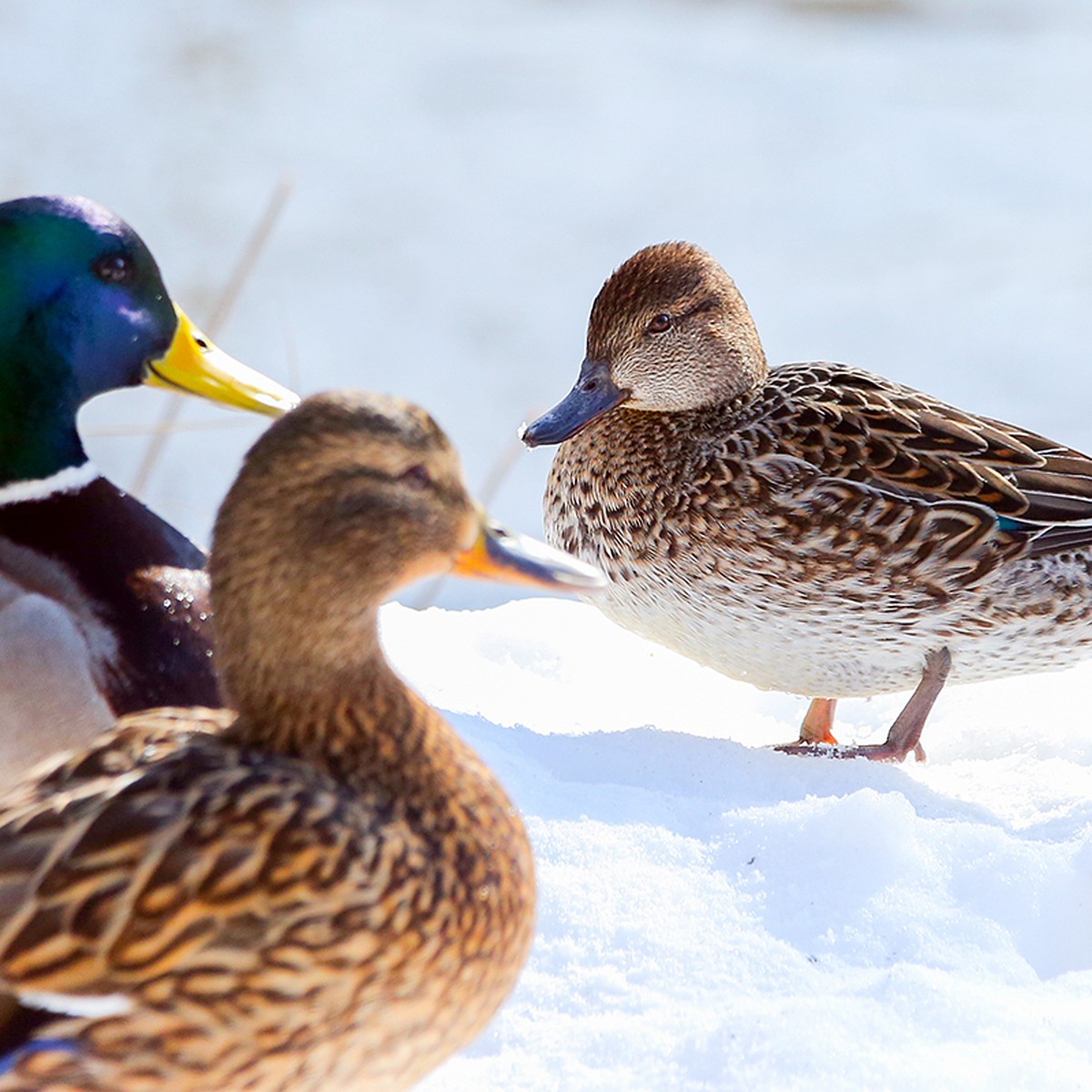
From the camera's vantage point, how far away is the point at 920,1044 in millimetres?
2625

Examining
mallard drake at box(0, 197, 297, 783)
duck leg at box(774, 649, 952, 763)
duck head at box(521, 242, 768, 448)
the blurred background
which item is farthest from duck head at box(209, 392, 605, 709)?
the blurred background

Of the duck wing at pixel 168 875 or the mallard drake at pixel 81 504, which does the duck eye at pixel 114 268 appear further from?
the duck wing at pixel 168 875

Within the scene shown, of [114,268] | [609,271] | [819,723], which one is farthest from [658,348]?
[609,271]

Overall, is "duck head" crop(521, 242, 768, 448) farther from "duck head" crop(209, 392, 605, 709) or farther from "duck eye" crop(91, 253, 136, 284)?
"duck head" crop(209, 392, 605, 709)

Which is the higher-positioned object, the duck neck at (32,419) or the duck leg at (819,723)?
the duck neck at (32,419)

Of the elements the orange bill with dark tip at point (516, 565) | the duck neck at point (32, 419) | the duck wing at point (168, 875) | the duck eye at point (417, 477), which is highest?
the duck eye at point (417, 477)

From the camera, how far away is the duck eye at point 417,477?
7.02 ft

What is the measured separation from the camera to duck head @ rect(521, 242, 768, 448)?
4234mm

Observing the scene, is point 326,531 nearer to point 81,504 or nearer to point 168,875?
point 168,875

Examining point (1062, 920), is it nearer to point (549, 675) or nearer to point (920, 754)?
point (920, 754)

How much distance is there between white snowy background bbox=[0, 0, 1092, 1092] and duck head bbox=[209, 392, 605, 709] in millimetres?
760

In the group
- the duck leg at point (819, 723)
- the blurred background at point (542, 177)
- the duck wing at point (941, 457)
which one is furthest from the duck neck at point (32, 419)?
the blurred background at point (542, 177)

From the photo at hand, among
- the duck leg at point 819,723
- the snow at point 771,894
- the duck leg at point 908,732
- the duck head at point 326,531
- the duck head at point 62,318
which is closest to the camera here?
the duck head at point 326,531

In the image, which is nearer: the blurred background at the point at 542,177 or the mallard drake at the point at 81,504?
the mallard drake at the point at 81,504
